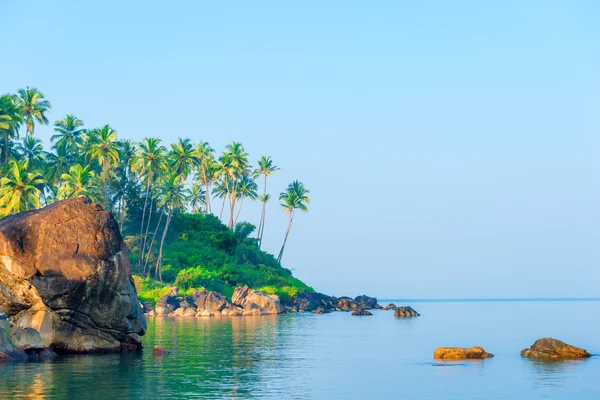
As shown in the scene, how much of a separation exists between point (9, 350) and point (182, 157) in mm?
73558

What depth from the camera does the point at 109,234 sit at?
3794cm

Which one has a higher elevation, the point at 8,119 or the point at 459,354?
the point at 8,119

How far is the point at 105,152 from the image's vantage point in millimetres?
97188

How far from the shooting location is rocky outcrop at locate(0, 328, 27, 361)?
116ft

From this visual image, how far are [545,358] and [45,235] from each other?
2789 centimetres

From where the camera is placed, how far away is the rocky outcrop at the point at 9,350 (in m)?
35.2

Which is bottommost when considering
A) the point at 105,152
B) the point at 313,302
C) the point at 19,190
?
the point at 313,302

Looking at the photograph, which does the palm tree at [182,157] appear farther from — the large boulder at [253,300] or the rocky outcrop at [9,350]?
the rocky outcrop at [9,350]

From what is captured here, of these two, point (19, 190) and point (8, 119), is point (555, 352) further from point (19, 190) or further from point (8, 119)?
point (8, 119)

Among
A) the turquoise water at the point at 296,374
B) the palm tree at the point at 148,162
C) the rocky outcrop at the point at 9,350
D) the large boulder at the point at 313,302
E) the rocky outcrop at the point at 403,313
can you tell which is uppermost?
the palm tree at the point at 148,162

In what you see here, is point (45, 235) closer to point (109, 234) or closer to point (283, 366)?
point (109, 234)

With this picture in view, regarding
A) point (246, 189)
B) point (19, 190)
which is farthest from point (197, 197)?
point (19, 190)

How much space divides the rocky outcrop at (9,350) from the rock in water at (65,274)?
5.32 ft

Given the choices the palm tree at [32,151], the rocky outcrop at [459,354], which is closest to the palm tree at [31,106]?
the palm tree at [32,151]
